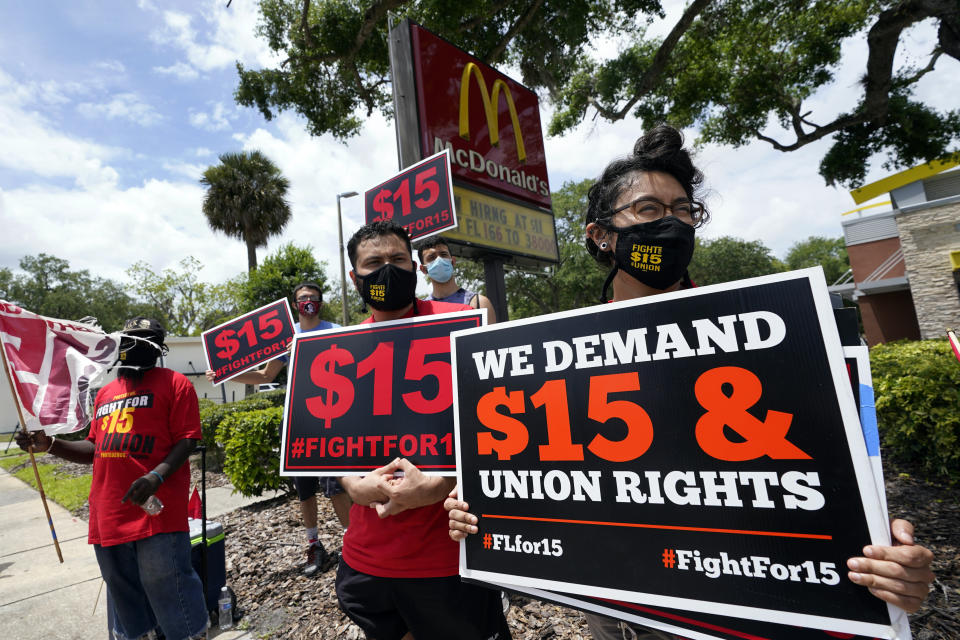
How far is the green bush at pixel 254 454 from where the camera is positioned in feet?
18.7

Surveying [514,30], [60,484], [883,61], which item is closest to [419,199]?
[514,30]

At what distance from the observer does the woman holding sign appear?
1.55 meters

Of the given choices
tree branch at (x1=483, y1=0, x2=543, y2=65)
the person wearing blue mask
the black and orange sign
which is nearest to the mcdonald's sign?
the black and orange sign

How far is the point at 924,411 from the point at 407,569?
17.3 feet

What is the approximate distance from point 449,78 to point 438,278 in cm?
344

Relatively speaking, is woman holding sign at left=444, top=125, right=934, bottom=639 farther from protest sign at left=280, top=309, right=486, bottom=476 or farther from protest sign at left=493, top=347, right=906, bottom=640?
protest sign at left=280, top=309, right=486, bottom=476

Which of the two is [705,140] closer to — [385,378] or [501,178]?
[501,178]

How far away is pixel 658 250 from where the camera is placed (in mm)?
1560

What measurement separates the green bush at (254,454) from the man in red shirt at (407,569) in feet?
14.6

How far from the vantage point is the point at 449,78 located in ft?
19.9

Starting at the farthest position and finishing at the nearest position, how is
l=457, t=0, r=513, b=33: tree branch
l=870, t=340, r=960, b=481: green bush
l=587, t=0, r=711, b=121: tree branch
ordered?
l=457, t=0, r=513, b=33: tree branch → l=587, t=0, r=711, b=121: tree branch → l=870, t=340, r=960, b=481: green bush

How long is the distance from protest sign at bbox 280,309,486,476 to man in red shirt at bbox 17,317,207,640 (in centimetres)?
127

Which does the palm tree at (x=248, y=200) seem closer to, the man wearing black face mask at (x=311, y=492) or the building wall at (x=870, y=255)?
the man wearing black face mask at (x=311, y=492)

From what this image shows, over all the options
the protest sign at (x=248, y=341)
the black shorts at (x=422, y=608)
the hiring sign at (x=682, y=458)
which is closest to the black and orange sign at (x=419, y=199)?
the protest sign at (x=248, y=341)
